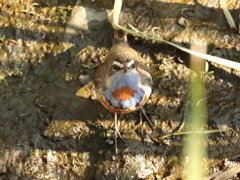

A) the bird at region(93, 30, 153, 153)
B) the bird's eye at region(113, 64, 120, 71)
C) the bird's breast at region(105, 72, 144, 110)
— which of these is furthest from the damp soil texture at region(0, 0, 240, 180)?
the bird's eye at region(113, 64, 120, 71)

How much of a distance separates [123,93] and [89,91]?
1376 millimetres

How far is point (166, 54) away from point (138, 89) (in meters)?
1.59

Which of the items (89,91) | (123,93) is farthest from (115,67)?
(89,91)

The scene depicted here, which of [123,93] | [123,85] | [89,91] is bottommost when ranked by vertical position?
[89,91]

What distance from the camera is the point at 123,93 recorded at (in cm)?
445

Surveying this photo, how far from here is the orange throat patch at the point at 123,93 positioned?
14.5ft

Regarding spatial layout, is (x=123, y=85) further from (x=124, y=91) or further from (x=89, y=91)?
(x=89, y=91)

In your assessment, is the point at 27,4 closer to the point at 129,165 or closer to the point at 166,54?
the point at 166,54

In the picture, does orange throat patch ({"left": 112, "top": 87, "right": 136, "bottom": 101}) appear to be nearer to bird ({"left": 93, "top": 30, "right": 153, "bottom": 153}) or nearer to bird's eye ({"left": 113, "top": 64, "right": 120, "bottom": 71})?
bird ({"left": 93, "top": 30, "right": 153, "bottom": 153})

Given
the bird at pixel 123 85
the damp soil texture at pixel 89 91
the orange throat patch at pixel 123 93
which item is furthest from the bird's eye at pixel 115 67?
the damp soil texture at pixel 89 91

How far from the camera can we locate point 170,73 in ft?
18.5

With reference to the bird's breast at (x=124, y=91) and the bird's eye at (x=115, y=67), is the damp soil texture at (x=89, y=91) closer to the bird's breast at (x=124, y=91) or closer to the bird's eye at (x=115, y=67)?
the bird's breast at (x=124, y=91)

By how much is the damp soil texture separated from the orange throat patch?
986 millimetres

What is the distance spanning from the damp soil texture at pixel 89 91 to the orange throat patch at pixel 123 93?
0.99m
